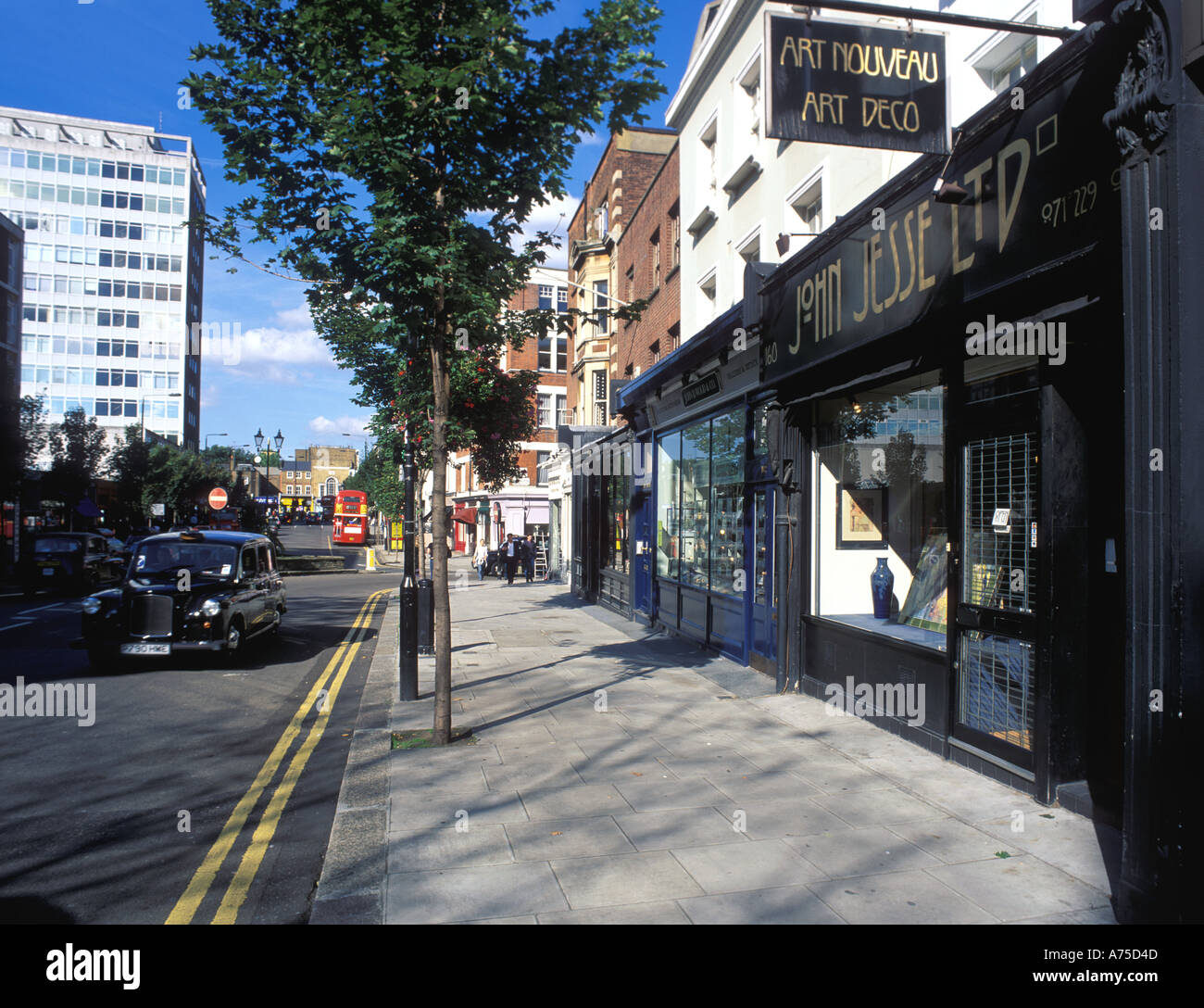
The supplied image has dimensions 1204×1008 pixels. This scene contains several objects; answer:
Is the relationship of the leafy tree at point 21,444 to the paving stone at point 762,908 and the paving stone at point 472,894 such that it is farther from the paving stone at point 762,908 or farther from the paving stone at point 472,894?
the paving stone at point 762,908

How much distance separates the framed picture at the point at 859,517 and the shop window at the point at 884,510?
10 mm

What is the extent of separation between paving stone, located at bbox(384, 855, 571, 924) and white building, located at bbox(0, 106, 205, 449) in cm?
7564

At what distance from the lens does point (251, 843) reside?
196 inches

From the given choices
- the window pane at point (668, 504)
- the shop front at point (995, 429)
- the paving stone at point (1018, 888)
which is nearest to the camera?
the paving stone at point (1018, 888)

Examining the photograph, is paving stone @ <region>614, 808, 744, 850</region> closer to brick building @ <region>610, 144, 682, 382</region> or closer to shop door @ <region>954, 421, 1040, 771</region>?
shop door @ <region>954, 421, 1040, 771</region>

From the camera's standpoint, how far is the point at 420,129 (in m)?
6.55

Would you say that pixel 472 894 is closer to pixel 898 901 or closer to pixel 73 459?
pixel 898 901

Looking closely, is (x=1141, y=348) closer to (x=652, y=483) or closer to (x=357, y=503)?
(x=652, y=483)

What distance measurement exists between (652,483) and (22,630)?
11760 mm

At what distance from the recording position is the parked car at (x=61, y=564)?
2170 centimetres

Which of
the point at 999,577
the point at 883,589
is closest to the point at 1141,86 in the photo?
the point at 999,577

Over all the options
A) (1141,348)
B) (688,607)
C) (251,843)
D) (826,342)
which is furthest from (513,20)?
(688,607)

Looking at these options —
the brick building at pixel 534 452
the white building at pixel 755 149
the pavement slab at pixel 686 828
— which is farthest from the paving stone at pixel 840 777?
the brick building at pixel 534 452

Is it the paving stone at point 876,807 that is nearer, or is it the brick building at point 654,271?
the paving stone at point 876,807
